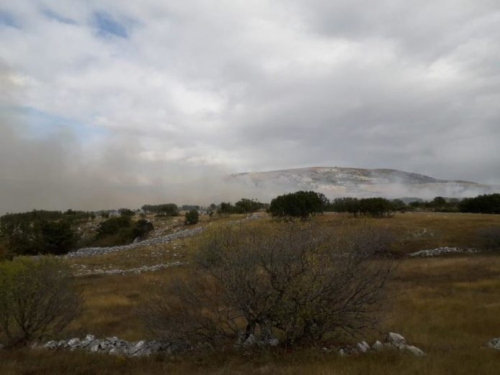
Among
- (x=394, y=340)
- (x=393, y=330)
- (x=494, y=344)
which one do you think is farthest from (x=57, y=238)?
(x=494, y=344)

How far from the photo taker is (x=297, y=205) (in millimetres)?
45688

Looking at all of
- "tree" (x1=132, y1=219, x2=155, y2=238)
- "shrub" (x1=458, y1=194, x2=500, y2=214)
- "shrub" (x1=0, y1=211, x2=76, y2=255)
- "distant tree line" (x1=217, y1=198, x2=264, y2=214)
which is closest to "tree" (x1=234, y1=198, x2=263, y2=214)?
"distant tree line" (x1=217, y1=198, x2=264, y2=214)

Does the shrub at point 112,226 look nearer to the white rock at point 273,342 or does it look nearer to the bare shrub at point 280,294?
the bare shrub at point 280,294

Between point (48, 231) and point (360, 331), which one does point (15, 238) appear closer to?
point (48, 231)

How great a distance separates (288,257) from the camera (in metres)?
8.23

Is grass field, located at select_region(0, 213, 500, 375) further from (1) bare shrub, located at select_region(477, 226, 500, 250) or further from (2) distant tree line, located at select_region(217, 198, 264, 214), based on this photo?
(2) distant tree line, located at select_region(217, 198, 264, 214)

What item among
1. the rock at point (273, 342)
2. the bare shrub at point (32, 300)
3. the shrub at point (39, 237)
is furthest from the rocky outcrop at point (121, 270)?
the shrub at point (39, 237)

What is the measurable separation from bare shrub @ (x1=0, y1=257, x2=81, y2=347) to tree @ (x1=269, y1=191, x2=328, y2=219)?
34.5 metres

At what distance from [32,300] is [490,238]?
33.0 metres

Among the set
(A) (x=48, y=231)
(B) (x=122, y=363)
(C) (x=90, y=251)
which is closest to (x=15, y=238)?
(A) (x=48, y=231)

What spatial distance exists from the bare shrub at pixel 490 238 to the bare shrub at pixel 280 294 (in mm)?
27890

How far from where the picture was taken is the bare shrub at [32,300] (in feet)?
32.3

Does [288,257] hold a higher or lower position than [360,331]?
higher

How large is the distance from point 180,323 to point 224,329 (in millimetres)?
1026
